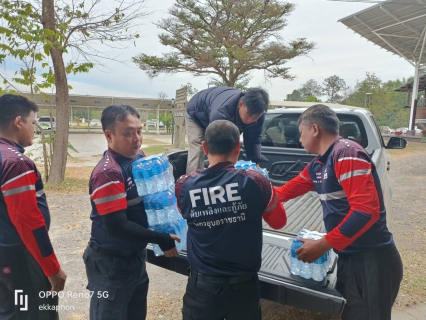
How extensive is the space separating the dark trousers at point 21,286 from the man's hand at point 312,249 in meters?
1.50

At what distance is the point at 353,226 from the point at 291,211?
1.41 metres

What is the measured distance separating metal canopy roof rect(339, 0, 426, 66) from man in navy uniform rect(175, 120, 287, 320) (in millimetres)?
23718

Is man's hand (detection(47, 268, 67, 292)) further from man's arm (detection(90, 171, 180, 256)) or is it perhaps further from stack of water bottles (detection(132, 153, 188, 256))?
stack of water bottles (detection(132, 153, 188, 256))

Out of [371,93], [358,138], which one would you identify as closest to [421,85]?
[371,93]

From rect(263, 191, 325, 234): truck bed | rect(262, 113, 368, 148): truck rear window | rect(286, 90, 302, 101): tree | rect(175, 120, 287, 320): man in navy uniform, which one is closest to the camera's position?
rect(175, 120, 287, 320): man in navy uniform

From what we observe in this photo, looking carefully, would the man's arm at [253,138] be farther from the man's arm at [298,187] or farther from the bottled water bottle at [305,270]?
the bottled water bottle at [305,270]

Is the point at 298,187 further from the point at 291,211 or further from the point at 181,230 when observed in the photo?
the point at 181,230

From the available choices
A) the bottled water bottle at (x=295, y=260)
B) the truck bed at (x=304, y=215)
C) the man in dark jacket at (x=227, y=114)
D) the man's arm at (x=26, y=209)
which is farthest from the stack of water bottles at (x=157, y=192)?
the man in dark jacket at (x=227, y=114)

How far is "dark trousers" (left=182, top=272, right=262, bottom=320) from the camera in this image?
5.43 feet

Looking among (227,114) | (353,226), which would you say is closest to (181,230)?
(353,226)

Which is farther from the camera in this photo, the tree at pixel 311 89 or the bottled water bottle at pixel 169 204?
the tree at pixel 311 89

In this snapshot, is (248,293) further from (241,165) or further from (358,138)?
(358,138)

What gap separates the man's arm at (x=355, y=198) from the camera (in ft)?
5.45

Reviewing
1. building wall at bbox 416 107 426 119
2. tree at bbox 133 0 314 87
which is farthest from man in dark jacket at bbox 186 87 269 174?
building wall at bbox 416 107 426 119
